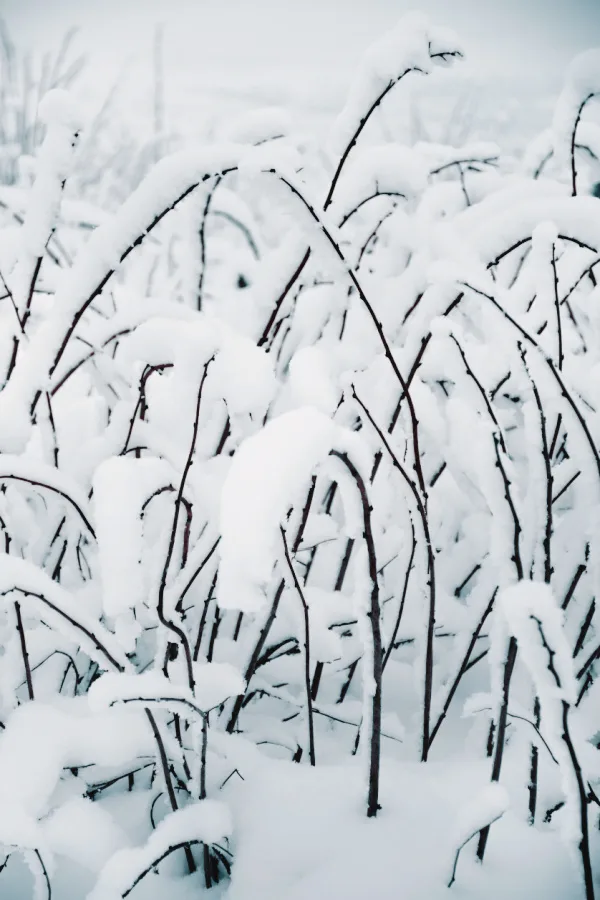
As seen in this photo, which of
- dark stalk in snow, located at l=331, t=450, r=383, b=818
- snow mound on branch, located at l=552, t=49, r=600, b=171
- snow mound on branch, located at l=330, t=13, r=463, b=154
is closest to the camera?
dark stalk in snow, located at l=331, t=450, r=383, b=818

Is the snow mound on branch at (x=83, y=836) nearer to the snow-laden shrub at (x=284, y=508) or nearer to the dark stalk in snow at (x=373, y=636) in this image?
the snow-laden shrub at (x=284, y=508)

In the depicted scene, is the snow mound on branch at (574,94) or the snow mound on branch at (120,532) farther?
the snow mound on branch at (574,94)

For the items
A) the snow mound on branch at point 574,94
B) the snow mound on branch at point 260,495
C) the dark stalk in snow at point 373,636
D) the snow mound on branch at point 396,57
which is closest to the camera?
the snow mound on branch at point 260,495

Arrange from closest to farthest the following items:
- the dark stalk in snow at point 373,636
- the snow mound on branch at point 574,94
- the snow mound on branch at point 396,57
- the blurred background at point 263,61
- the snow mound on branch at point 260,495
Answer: the snow mound on branch at point 260,495
the dark stalk in snow at point 373,636
the snow mound on branch at point 396,57
the snow mound on branch at point 574,94
the blurred background at point 263,61

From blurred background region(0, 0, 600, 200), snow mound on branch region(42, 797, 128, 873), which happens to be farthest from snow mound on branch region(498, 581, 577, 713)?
blurred background region(0, 0, 600, 200)

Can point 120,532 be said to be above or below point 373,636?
above

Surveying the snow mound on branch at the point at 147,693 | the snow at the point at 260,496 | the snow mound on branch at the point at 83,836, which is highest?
the snow at the point at 260,496

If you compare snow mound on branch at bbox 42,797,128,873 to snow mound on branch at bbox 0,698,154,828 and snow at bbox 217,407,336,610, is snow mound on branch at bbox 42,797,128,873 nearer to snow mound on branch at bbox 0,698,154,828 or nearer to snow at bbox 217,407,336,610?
snow mound on branch at bbox 0,698,154,828

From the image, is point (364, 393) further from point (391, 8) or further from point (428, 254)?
point (391, 8)

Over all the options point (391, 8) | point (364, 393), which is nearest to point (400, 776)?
point (364, 393)

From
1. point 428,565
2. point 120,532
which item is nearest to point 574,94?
point 428,565

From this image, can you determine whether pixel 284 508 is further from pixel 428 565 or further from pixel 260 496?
pixel 428 565

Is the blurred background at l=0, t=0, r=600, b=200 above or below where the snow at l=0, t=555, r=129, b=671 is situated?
above

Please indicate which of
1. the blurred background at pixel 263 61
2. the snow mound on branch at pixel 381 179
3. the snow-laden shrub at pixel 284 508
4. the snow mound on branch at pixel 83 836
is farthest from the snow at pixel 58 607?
the blurred background at pixel 263 61
